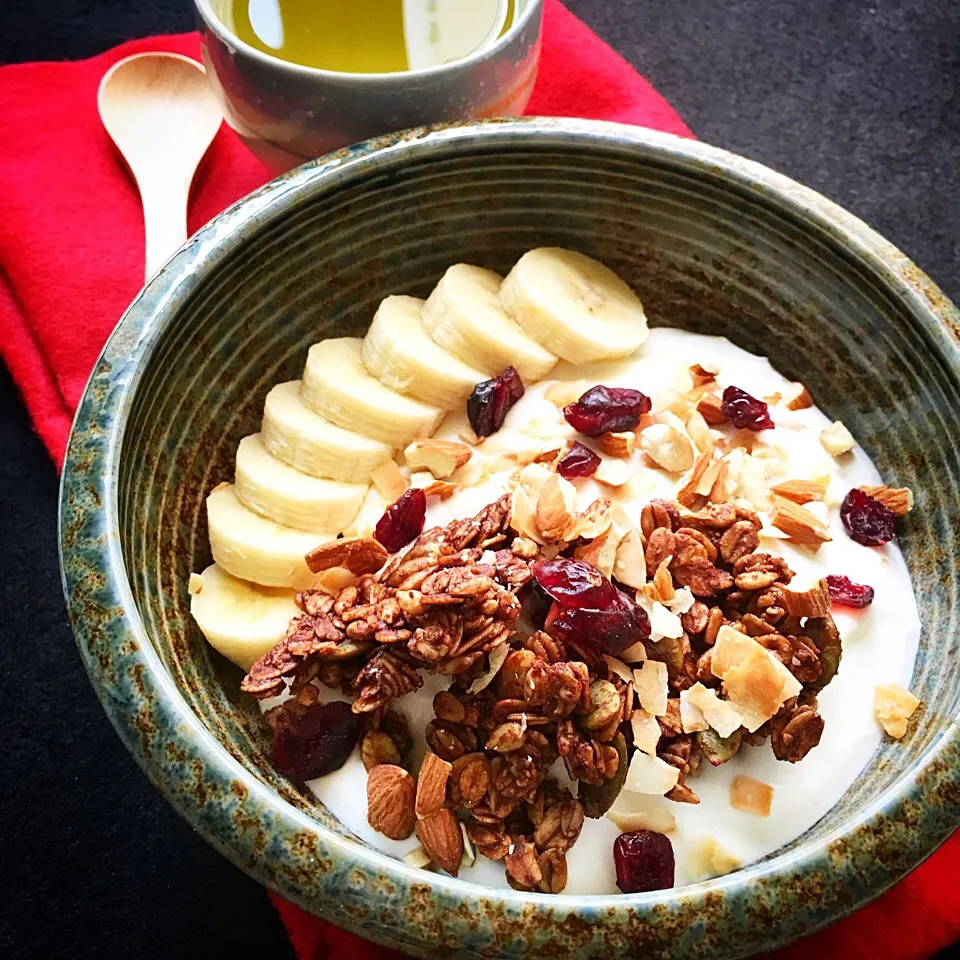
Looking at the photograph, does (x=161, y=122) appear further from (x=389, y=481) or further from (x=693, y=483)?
(x=693, y=483)

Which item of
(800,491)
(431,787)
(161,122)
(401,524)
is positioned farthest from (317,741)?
(161,122)

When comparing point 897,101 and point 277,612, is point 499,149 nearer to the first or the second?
point 277,612

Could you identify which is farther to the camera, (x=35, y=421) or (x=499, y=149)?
(x=35, y=421)

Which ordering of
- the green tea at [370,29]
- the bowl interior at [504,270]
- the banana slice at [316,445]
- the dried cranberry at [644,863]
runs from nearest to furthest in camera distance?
the dried cranberry at [644,863], the bowl interior at [504,270], the banana slice at [316,445], the green tea at [370,29]

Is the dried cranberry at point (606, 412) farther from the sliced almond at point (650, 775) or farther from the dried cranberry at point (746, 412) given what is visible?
the sliced almond at point (650, 775)

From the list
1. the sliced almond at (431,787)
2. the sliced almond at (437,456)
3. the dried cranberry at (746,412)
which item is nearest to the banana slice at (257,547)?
the sliced almond at (437,456)

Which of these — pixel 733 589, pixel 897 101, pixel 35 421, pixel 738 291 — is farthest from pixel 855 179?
pixel 35 421
